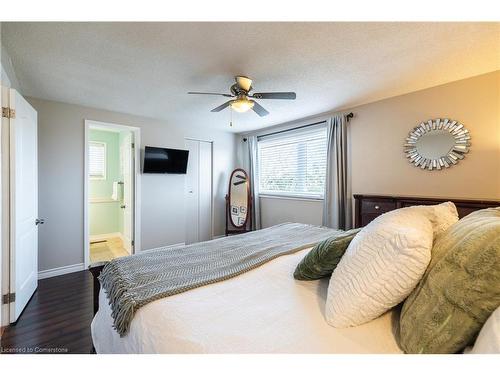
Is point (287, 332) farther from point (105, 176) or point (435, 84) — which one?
point (105, 176)

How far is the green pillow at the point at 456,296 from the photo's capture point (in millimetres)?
591

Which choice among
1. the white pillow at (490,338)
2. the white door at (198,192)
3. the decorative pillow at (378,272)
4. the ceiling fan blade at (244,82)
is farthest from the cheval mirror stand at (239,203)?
the white pillow at (490,338)

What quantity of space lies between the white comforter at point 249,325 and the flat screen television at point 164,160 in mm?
2939

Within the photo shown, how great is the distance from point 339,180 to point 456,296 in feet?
9.19

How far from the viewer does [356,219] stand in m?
2.79

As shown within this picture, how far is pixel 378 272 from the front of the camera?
0.77 metres

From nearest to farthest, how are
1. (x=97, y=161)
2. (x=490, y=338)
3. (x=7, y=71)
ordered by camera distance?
(x=490, y=338) → (x=7, y=71) → (x=97, y=161)

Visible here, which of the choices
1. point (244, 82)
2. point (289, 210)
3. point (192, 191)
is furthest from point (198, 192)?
point (244, 82)

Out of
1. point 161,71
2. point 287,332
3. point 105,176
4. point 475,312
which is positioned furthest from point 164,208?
point 475,312

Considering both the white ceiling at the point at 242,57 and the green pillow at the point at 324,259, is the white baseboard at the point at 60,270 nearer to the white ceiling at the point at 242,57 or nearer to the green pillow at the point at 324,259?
the white ceiling at the point at 242,57

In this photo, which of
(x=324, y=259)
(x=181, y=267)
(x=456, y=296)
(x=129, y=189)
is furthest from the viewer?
(x=129, y=189)

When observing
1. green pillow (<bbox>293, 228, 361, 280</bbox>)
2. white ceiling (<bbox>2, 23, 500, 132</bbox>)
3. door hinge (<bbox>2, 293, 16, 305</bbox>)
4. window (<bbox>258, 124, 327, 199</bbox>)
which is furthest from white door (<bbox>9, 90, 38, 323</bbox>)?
window (<bbox>258, 124, 327, 199</bbox>)

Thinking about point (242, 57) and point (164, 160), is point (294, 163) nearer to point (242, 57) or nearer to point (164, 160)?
point (164, 160)
